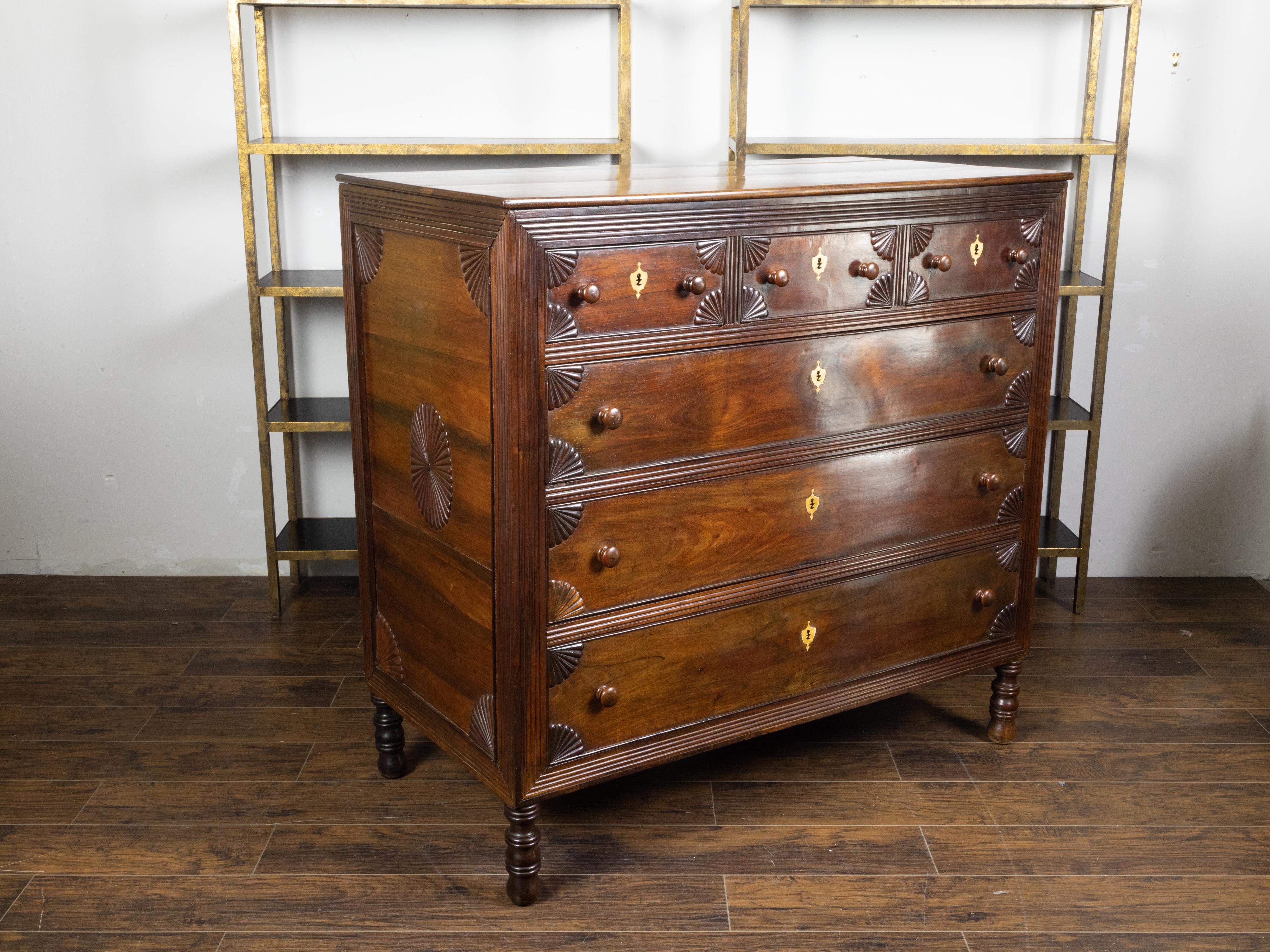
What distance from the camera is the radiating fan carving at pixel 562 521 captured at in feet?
6.50

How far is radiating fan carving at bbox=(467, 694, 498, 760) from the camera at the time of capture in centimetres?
210

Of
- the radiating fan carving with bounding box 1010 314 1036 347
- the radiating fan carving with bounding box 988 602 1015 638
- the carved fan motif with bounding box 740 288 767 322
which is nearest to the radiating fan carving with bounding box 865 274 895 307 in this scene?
the carved fan motif with bounding box 740 288 767 322

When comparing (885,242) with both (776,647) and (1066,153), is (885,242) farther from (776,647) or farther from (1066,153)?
(1066,153)

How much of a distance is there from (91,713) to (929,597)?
193 centimetres

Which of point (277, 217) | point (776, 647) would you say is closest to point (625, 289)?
point (776, 647)

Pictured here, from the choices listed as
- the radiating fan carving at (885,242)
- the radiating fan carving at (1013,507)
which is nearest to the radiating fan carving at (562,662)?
the radiating fan carving at (885,242)

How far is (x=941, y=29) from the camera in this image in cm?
328

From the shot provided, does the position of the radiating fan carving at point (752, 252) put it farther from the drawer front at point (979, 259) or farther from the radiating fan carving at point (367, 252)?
the radiating fan carving at point (367, 252)

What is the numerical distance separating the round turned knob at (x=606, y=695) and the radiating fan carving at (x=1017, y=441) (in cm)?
102

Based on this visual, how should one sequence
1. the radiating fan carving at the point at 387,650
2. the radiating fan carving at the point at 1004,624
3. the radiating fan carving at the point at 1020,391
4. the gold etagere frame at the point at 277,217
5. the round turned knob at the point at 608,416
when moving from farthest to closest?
the gold etagere frame at the point at 277,217 → the radiating fan carving at the point at 1004,624 → the radiating fan carving at the point at 1020,391 → the radiating fan carving at the point at 387,650 → the round turned knob at the point at 608,416

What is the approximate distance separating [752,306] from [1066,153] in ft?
4.67

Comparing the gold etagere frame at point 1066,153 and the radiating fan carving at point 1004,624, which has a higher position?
the gold etagere frame at point 1066,153

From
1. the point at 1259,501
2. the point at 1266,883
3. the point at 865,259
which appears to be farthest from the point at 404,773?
the point at 1259,501

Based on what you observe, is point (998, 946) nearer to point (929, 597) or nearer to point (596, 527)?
point (929, 597)
